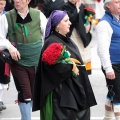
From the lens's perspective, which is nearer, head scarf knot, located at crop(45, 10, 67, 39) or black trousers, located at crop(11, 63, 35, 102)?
head scarf knot, located at crop(45, 10, 67, 39)

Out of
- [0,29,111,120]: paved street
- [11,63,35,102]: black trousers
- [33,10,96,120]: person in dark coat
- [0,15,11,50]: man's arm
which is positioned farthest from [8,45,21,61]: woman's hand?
[0,29,111,120]: paved street

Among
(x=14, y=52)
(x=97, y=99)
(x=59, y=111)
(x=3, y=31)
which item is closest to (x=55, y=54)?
(x=59, y=111)

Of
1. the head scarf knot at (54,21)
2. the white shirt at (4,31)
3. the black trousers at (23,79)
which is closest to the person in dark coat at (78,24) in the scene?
the white shirt at (4,31)

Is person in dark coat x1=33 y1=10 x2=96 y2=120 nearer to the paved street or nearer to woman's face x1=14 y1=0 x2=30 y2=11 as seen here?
woman's face x1=14 y1=0 x2=30 y2=11

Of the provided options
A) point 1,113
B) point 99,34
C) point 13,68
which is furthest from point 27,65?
point 1,113

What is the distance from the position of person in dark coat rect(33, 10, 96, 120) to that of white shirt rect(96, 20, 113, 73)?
2.32 feet

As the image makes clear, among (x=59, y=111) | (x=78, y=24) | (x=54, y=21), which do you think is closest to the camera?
(x=59, y=111)

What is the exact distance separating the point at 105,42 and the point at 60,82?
1053 millimetres

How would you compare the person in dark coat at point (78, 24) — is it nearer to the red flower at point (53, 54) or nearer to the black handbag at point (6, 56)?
the black handbag at point (6, 56)

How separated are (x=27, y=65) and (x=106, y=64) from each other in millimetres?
951

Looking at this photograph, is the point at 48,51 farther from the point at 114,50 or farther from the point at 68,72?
the point at 114,50

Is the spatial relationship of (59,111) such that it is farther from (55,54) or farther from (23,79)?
(23,79)

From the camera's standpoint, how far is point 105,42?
218 inches

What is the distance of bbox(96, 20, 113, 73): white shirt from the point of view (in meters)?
5.52
